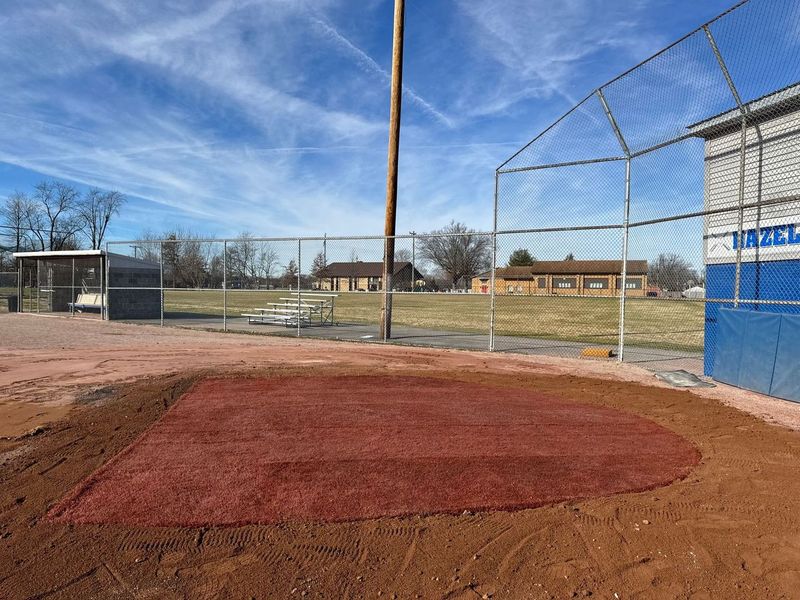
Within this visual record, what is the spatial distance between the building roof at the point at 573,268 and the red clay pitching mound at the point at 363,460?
510 centimetres

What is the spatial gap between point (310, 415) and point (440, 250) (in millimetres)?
17563

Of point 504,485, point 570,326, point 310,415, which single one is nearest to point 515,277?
point 570,326

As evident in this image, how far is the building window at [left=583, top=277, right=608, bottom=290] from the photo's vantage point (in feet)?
40.3

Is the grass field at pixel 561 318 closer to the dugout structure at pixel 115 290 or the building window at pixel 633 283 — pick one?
the building window at pixel 633 283

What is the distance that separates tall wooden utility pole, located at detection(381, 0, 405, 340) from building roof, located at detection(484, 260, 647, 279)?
310cm

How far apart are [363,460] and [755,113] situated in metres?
8.11

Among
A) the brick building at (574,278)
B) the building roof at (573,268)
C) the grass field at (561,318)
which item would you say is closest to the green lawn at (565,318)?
the grass field at (561,318)

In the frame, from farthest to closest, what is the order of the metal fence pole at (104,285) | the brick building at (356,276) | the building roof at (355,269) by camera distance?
the metal fence pole at (104,285)
the building roof at (355,269)
the brick building at (356,276)

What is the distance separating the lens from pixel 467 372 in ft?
29.6

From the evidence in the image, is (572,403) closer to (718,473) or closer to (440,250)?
(718,473)

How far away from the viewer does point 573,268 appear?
1366 centimetres

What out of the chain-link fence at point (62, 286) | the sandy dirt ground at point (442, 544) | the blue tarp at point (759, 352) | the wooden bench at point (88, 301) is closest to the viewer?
the sandy dirt ground at point (442, 544)

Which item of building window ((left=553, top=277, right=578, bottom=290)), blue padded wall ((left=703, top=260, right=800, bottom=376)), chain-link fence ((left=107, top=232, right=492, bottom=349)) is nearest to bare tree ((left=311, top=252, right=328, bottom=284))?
chain-link fence ((left=107, top=232, right=492, bottom=349))

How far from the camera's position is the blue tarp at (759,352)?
22.5 feet
